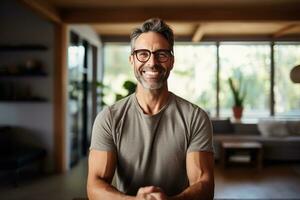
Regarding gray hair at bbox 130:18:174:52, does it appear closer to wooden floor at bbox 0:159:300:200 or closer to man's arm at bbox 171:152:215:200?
man's arm at bbox 171:152:215:200

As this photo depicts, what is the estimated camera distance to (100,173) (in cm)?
102

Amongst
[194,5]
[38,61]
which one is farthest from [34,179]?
[194,5]

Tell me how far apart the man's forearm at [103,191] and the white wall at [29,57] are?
4071 mm

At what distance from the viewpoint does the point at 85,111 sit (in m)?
6.29

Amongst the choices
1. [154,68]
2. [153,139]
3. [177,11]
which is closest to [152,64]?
[154,68]

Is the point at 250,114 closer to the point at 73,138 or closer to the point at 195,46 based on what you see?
the point at 195,46

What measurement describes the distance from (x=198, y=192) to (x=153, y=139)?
0.22 m

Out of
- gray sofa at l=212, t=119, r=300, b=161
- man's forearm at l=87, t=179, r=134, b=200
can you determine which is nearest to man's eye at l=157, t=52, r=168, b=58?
man's forearm at l=87, t=179, r=134, b=200

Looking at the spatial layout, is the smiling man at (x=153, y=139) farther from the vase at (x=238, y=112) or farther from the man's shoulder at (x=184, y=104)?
the vase at (x=238, y=112)

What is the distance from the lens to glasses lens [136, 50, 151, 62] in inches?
40.8

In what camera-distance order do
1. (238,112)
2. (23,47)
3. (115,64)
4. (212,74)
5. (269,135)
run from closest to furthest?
(23,47), (269,135), (238,112), (212,74), (115,64)

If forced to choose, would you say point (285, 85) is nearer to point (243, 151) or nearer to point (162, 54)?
point (243, 151)

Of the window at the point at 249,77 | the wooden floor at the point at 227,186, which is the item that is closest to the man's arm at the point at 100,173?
the wooden floor at the point at 227,186

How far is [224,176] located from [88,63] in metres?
3.39
